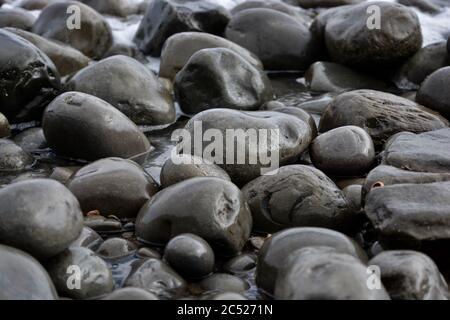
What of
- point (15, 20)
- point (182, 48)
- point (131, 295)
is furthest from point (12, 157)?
point (15, 20)

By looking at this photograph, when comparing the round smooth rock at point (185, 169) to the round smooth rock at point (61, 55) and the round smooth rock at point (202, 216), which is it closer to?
the round smooth rock at point (202, 216)

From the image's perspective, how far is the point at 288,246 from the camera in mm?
3547

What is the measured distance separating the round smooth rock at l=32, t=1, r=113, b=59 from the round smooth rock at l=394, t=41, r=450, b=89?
3.32 m

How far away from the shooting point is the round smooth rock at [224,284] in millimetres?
3598

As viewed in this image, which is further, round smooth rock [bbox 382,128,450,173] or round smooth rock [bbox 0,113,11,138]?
round smooth rock [bbox 0,113,11,138]

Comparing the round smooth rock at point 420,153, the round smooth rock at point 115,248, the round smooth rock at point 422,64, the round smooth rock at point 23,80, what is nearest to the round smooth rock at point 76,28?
Result: the round smooth rock at point 23,80

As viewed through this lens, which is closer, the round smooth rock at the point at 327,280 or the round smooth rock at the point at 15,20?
the round smooth rock at the point at 327,280

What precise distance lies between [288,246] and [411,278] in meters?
Result: 0.60

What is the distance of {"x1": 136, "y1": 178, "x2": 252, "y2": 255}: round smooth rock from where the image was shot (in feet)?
12.7

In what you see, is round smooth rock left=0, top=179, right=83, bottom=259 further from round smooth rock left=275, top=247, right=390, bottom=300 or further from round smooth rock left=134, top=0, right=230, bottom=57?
round smooth rock left=134, top=0, right=230, bottom=57

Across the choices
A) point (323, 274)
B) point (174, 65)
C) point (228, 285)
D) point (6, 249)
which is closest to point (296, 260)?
point (323, 274)

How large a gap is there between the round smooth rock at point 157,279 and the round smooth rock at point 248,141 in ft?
4.27

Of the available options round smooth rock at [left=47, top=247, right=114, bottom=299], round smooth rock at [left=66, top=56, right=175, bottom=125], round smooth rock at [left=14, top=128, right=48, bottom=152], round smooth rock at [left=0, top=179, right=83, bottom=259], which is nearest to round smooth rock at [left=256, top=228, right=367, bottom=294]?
round smooth rock at [left=47, top=247, right=114, bottom=299]

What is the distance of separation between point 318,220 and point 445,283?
935mm
